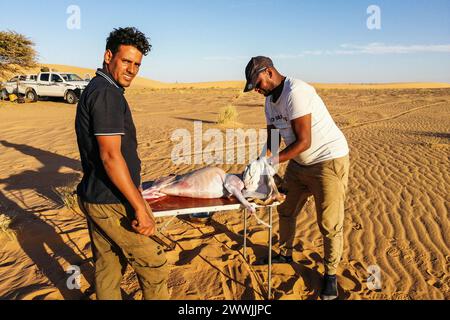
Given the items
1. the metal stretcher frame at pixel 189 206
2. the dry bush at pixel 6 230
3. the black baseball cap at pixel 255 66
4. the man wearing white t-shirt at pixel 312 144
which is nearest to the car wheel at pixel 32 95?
the dry bush at pixel 6 230

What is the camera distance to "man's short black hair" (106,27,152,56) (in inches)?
80.7

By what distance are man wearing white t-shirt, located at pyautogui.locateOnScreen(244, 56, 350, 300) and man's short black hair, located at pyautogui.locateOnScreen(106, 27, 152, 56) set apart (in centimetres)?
110

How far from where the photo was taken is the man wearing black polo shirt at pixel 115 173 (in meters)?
1.91

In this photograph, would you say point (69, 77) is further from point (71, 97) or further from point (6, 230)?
point (6, 230)

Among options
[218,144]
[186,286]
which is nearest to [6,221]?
[186,286]

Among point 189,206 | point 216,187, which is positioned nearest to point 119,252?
point 189,206

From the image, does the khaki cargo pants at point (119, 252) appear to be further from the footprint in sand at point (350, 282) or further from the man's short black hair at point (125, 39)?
the footprint in sand at point (350, 282)

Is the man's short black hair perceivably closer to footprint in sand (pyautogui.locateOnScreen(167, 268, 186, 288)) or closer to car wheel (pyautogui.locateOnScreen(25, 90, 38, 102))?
footprint in sand (pyautogui.locateOnScreen(167, 268, 186, 288))

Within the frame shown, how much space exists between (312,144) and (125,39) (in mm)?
1753

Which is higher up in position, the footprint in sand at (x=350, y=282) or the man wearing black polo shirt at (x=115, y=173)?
the man wearing black polo shirt at (x=115, y=173)

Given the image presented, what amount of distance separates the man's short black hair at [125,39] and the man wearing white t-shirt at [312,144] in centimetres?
110

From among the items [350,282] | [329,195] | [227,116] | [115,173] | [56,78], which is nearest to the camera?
[115,173]

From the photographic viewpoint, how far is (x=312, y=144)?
3.06 m
